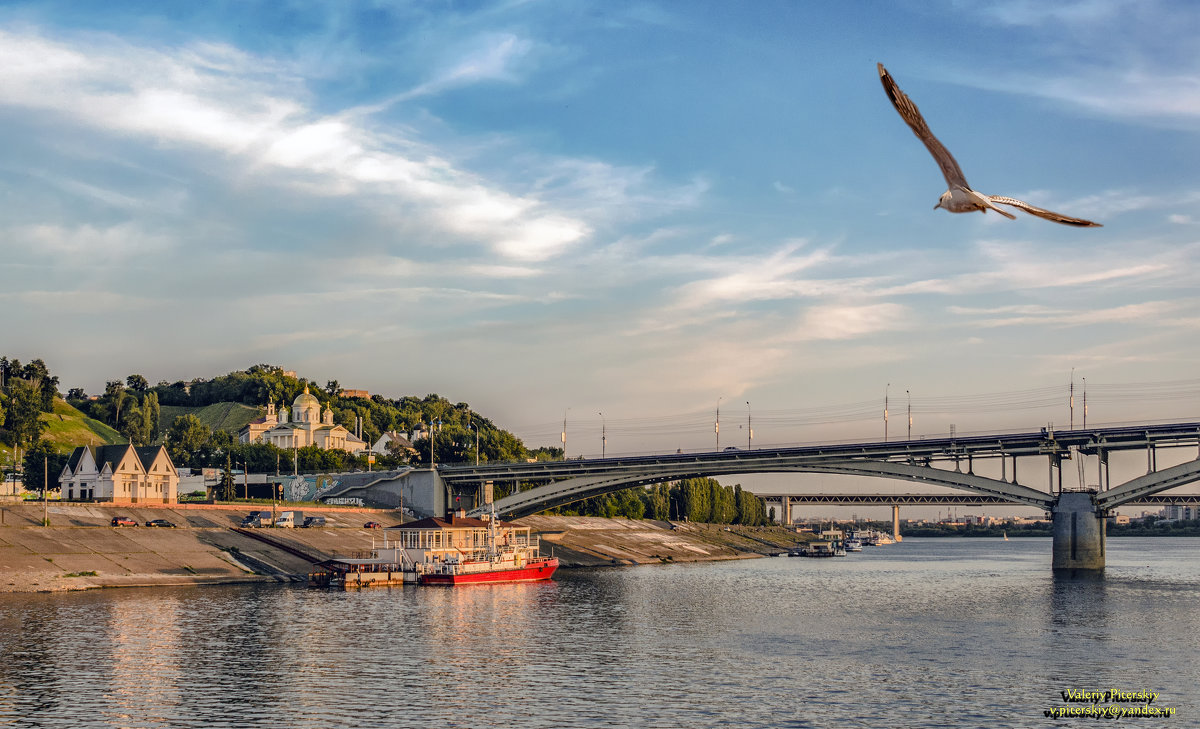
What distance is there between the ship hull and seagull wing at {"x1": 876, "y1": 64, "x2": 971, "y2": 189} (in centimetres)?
8882

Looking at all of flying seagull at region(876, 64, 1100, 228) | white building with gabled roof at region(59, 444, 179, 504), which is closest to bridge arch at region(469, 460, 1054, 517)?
white building with gabled roof at region(59, 444, 179, 504)

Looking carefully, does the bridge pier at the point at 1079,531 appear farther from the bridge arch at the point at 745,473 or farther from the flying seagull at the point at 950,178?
the flying seagull at the point at 950,178

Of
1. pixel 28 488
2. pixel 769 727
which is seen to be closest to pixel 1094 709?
pixel 769 727

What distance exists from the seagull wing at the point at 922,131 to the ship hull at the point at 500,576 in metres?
88.8

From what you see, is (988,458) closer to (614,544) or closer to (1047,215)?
(614,544)

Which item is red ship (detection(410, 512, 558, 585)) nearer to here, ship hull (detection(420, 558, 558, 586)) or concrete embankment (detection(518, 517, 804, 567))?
ship hull (detection(420, 558, 558, 586))

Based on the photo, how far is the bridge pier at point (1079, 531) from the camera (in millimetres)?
125438

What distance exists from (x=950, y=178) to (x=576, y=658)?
40546 millimetres

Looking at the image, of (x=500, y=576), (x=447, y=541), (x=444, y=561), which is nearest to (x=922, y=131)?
(x=500, y=576)

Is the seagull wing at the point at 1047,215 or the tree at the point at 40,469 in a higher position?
the seagull wing at the point at 1047,215

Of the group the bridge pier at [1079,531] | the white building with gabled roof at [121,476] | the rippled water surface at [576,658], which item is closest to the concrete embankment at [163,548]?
the rippled water surface at [576,658]

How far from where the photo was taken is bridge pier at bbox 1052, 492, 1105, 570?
125m

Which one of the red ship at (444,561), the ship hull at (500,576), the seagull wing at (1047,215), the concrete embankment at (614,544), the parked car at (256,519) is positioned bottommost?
the concrete embankment at (614,544)

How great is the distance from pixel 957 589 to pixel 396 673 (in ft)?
236
